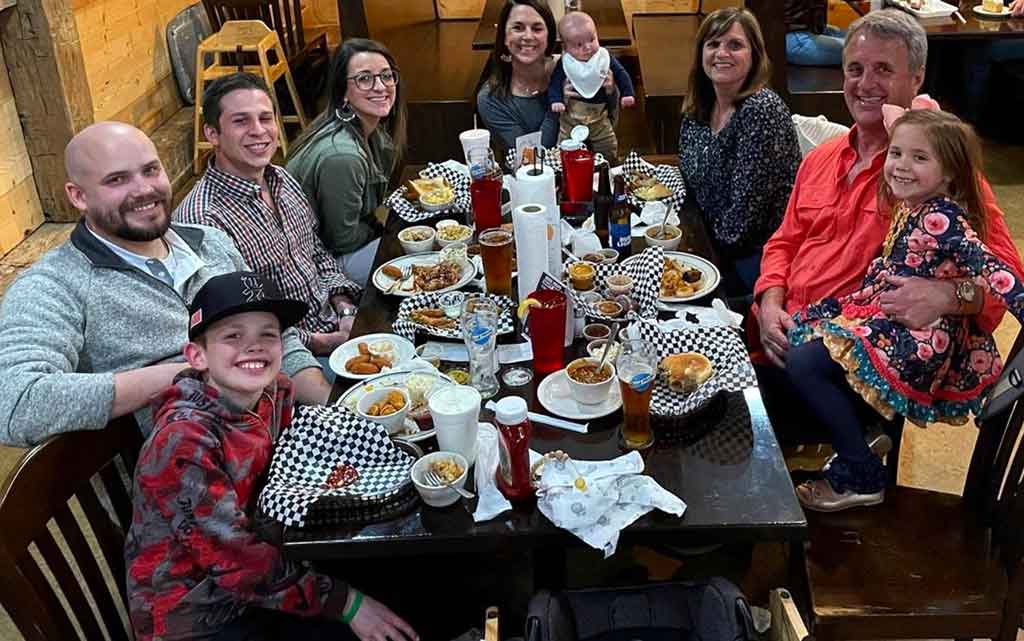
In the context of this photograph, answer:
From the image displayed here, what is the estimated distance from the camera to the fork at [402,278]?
2.29 metres

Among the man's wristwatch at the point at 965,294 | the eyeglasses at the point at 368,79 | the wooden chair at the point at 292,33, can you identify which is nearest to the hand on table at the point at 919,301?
the man's wristwatch at the point at 965,294

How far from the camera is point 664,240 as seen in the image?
8.11 ft

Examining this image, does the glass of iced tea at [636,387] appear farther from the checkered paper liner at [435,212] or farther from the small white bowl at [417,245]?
the checkered paper liner at [435,212]

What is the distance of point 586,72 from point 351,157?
122 cm

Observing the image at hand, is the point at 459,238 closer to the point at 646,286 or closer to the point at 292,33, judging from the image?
the point at 646,286

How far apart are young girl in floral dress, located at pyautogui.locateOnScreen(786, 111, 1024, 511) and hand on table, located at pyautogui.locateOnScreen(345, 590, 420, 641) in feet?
2.92

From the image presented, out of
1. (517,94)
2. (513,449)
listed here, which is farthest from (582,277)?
(517,94)

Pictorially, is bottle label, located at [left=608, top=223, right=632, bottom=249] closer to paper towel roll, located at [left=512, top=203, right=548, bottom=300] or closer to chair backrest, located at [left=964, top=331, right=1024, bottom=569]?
paper towel roll, located at [left=512, top=203, right=548, bottom=300]

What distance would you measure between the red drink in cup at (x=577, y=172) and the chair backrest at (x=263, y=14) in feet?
11.0

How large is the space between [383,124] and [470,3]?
3646 millimetres

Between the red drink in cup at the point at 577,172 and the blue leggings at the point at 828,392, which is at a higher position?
the red drink in cup at the point at 577,172

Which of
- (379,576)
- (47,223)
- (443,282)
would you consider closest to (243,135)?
(443,282)

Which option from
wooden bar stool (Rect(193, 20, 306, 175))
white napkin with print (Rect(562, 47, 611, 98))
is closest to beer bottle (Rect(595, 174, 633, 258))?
white napkin with print (Rect(562, 47, 611, 98))

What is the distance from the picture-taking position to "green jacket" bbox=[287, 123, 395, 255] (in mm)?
2838
